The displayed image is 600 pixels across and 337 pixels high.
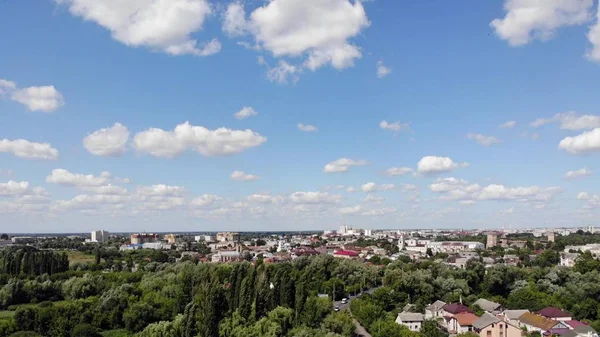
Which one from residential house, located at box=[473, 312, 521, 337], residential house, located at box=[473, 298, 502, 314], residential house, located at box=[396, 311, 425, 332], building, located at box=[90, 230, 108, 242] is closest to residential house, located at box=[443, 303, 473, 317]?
residential house, located at box=[473, 298, 502, 314]

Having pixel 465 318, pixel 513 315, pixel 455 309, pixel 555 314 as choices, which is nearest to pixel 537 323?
pixel 555 314

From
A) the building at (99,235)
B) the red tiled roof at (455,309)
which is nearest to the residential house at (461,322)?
the red tiled roof at (455,309)

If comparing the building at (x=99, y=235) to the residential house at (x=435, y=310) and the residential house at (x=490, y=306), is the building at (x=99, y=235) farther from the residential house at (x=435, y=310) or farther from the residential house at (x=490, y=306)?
the residential house at (x=490, y=306)

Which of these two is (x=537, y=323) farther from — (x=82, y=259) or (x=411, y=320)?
(x=82, y=259)

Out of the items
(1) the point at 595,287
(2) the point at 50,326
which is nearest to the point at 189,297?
(2) the point at 50,326

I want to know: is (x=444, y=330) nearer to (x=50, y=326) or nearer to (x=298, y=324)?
(x=298, y=324)

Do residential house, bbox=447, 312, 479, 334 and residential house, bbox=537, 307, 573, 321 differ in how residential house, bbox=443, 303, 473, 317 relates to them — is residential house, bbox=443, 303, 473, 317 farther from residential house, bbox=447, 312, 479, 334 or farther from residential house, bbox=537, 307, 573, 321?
residential house, bbox=537, 307, 573, 321
